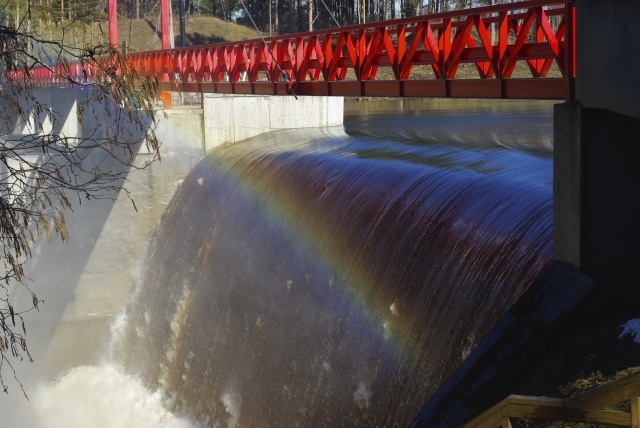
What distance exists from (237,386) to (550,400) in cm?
976

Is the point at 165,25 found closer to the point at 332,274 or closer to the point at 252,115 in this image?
the point at 252,115

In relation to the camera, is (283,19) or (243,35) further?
(283,19)

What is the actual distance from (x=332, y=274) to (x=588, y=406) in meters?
8.24

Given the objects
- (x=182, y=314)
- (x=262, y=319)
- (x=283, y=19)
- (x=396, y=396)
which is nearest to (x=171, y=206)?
(x=182, y=314)

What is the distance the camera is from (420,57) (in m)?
10.6

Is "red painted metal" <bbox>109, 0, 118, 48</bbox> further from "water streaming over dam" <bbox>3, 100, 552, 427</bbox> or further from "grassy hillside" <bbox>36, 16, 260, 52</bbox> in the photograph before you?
"grassy hillside" <bbox>36, 16, 260, 52</bbox>

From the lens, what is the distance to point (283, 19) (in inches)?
3041

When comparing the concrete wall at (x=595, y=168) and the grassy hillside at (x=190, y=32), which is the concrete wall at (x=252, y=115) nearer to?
the concrete wall at (x=595, y=168)

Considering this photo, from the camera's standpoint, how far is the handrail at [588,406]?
14.2 ft

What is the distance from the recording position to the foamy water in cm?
1692

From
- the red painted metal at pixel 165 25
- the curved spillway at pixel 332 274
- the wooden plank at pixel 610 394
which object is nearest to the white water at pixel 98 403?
the curved spillway at pixel 332 274

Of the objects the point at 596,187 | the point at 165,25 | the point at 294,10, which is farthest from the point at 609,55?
the point at 294,10

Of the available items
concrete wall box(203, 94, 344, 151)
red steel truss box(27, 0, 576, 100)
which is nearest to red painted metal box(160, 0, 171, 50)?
concrete wall box(203, 94, 344, 151)

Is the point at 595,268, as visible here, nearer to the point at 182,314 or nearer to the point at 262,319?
the point at 262,319
